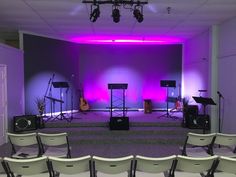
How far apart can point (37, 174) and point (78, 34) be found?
7.02 m

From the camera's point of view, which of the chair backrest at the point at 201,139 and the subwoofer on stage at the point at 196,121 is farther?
the subwoofer on stage at the point at 196,121

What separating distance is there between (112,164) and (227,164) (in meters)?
1.52

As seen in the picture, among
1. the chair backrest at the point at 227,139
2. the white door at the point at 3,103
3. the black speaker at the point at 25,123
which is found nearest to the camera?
the chair backrest at the point at 227,139

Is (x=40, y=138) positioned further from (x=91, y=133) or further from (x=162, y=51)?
(x=162, y=51)

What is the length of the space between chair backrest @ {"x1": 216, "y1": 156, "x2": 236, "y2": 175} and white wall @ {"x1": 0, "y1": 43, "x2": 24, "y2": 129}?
626 cm

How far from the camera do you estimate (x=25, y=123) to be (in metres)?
8.46

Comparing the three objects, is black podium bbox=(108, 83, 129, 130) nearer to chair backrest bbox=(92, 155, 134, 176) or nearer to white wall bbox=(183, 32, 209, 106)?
white wall bbox=(183, 32, 209, 106)

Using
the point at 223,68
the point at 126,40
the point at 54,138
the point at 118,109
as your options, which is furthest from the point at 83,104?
the point at 54,138

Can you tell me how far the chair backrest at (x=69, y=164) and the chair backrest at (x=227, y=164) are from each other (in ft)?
5.82

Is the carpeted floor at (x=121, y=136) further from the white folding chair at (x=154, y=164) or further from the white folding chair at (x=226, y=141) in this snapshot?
the white folding chair at (x=154, y=164)

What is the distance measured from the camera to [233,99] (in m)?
7.53

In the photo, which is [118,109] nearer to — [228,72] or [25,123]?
[25,123]

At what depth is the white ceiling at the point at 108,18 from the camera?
5.98 meters

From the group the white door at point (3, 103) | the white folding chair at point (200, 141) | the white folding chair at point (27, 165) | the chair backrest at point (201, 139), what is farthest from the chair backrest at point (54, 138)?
the white door at point (3, 103)
